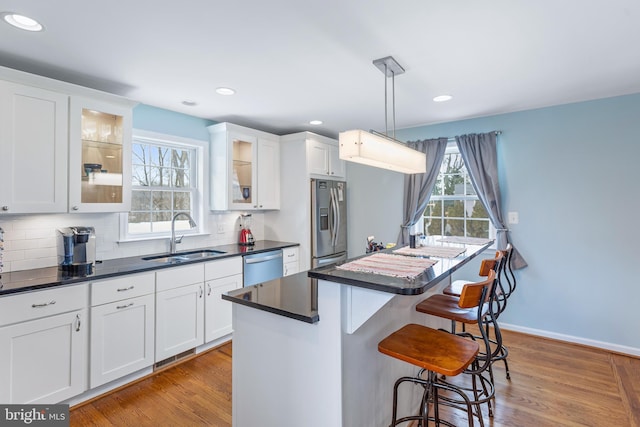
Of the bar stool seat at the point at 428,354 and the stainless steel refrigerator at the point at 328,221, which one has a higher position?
the stainless steel refrigerator at the point at 328,221

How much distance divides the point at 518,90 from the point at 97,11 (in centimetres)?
321

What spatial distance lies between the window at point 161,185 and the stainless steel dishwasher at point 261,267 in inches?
32.3

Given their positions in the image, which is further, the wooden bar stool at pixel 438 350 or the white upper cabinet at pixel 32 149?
the white upper cabinet at pixel 32 149

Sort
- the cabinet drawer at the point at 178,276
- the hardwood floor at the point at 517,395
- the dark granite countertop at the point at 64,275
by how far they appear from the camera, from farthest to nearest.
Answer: the cabinet drawer at the point at 178,276 < the hardwood floor at the point at 517,395 < the dark granite countertop at the point at 64,275

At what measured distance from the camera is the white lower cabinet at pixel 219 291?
3061 millimetres

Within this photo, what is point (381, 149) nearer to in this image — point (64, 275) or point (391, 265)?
point (391, 265)

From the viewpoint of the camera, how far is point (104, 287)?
232 cm

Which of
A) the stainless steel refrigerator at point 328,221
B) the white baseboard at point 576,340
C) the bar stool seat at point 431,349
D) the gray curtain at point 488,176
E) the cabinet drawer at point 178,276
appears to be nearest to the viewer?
the bar stool seat at point 431,349

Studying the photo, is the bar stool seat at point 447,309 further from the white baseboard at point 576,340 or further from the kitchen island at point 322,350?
the white baseboard at point 576,340

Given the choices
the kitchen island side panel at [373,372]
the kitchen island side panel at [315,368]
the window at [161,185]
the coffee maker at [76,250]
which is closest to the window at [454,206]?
the kitchen island side panel at [373,372]

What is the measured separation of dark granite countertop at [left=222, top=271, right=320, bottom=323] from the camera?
1510mm

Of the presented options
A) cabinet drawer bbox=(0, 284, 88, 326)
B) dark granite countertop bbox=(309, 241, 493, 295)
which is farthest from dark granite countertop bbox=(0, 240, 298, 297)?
dark granite countertop bbox=(309, 241, 493, 295)

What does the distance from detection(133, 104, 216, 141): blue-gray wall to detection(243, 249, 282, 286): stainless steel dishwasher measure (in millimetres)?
1514

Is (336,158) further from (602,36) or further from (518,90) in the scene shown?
(602,36)
